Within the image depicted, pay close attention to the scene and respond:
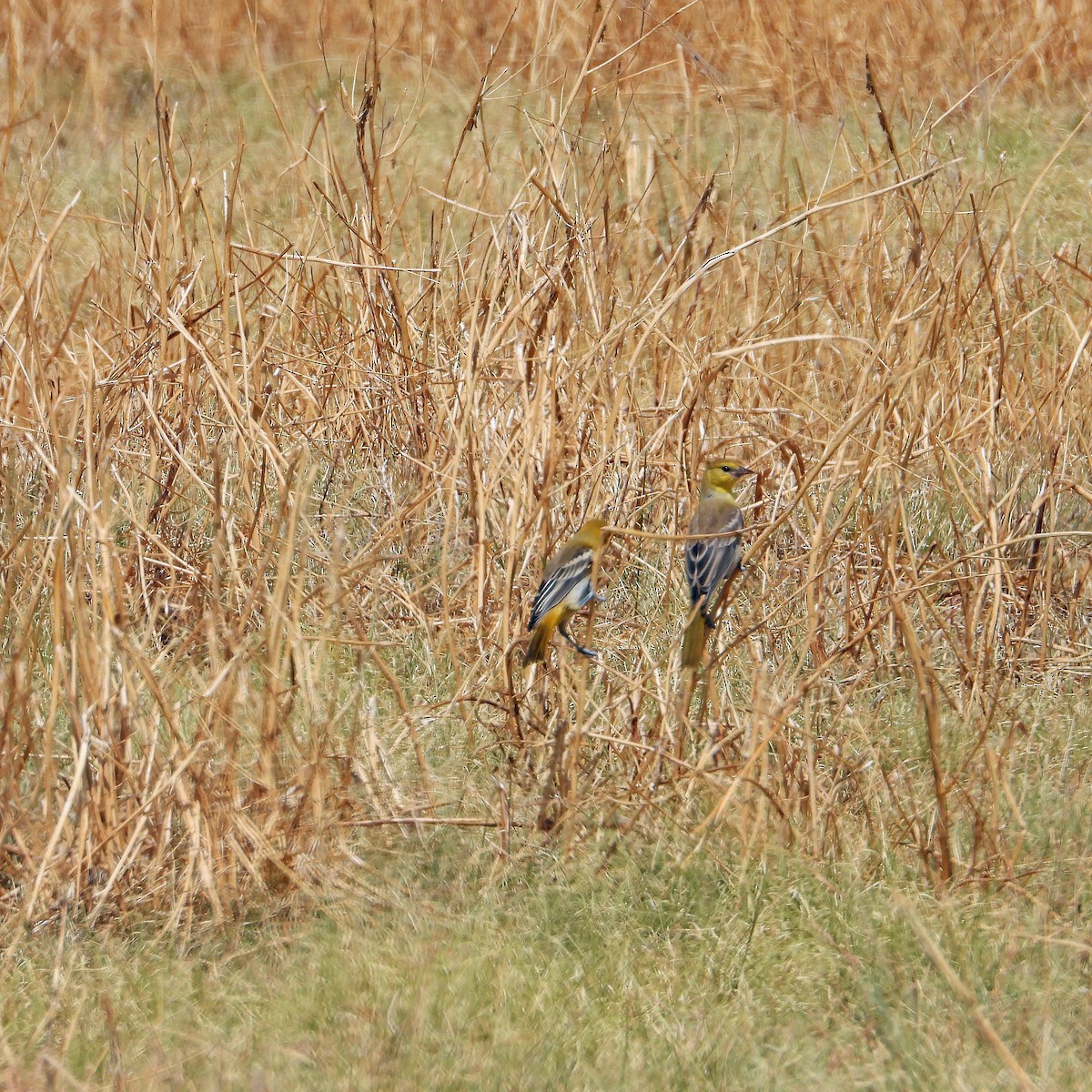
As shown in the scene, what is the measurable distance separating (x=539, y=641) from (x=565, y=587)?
98 millimetres

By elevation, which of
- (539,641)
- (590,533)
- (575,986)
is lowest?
(575,986)

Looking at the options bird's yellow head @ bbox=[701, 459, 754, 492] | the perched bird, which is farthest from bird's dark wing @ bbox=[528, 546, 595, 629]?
bird's yellow head @ bbox=[701, 459, 754, 492]

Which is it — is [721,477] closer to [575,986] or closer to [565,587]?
[565,587]

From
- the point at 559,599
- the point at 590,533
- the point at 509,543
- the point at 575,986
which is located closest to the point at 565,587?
the point at 559,599

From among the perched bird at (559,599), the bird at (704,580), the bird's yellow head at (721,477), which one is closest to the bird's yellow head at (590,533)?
the perched bird at (559,599)

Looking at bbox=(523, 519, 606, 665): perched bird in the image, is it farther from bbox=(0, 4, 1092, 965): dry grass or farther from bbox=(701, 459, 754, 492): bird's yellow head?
bbox=(701, 459, 754, 492): bird's yellow head

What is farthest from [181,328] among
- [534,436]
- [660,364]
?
[660,364]

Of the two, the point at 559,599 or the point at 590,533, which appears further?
the point at 590,533

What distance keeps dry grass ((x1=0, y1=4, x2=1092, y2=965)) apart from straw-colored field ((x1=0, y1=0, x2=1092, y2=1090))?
2 centimetres

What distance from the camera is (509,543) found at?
2795 millimetres

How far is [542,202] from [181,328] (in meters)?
0.90

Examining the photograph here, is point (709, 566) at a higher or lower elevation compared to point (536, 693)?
higher

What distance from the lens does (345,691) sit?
2.88 meters

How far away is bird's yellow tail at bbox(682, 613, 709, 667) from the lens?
8.00 feet
